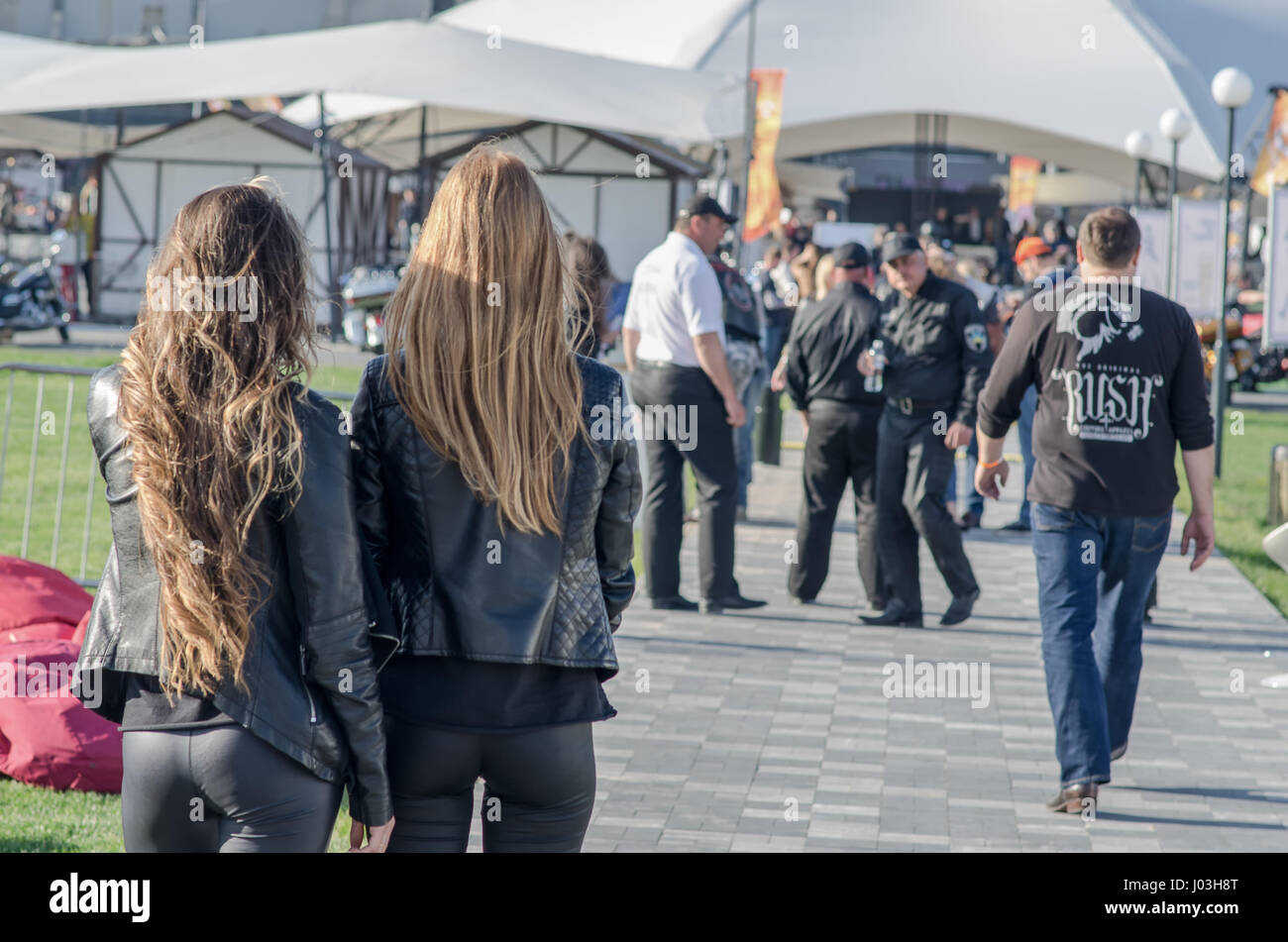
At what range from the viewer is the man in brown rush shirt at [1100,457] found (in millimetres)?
5184

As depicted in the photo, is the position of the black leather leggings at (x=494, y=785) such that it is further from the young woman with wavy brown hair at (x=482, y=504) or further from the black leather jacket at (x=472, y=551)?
the black leather jacket at (x=472, y=551)

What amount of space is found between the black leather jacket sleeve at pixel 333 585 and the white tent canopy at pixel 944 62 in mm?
29338

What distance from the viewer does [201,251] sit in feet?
8.30

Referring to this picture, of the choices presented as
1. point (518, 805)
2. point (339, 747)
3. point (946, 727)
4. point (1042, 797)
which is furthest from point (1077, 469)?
point (339, 747)

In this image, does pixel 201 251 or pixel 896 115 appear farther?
pixel 896 115

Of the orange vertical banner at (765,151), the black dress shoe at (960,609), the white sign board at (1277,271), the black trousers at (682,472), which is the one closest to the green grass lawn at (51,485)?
the black trousers at (682,472)

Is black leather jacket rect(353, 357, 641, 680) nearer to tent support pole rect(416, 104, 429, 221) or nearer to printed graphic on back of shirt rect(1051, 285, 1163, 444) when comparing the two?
printed graphic on back of shirt rect(1051, 285, 1163, 444)

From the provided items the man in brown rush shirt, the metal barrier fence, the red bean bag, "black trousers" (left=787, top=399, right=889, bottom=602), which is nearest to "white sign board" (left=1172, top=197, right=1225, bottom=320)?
"black trousers" (left=787, top=399, right=889, bottom=602)

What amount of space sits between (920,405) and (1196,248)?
9.16 m

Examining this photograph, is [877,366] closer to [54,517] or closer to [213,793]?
[54,517]

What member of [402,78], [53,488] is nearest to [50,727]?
[53,488]
